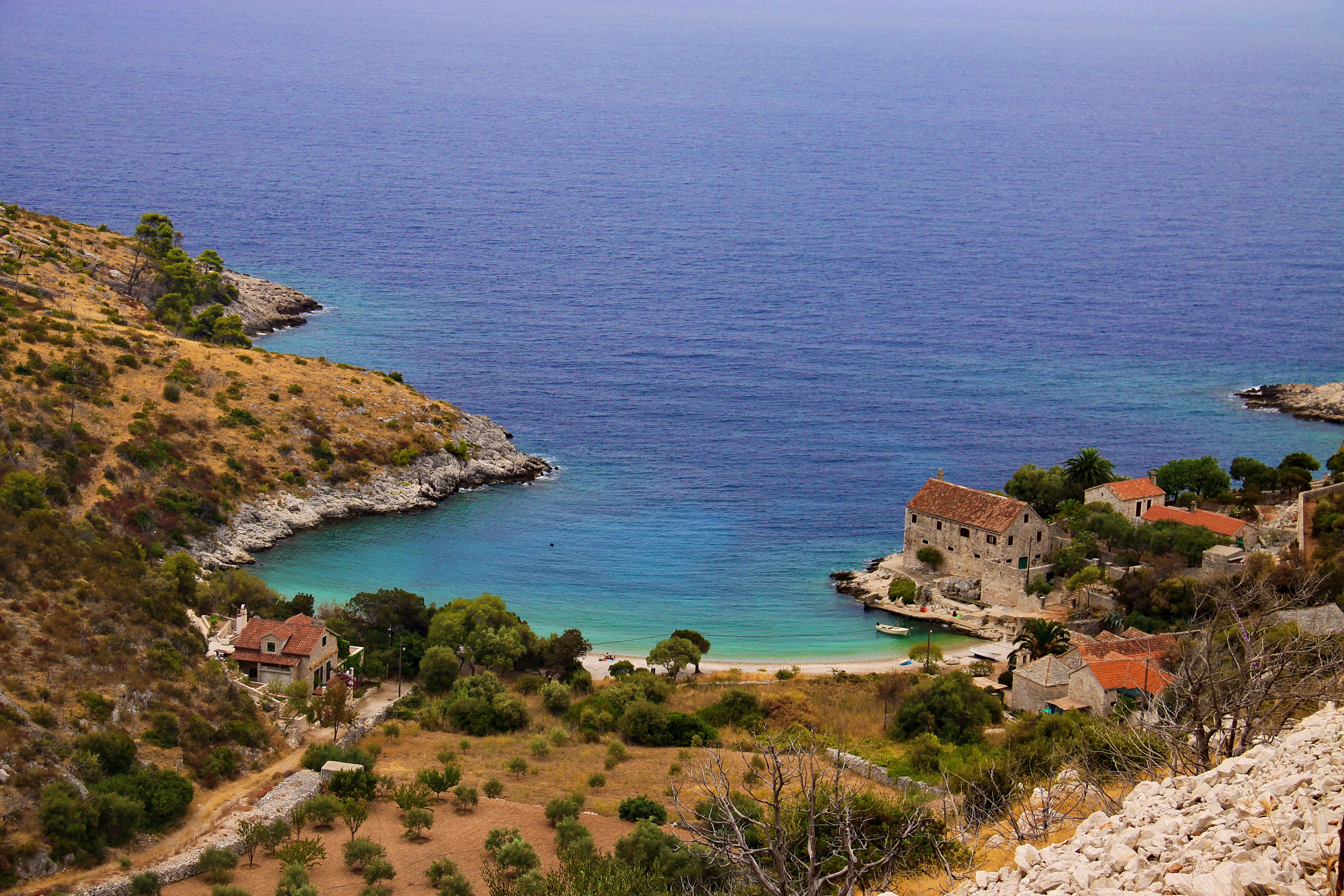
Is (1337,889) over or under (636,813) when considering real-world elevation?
over

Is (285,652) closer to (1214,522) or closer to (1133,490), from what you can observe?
(1133,490)

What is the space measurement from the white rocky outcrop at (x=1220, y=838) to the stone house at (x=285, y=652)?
1594 inches

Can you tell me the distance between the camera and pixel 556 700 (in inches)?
2156

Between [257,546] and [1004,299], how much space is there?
100465 mm

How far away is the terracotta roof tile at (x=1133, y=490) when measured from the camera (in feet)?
248

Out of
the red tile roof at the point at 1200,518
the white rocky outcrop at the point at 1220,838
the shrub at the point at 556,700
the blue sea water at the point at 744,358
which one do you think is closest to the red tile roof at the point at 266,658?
the shrub at the point at 556,700

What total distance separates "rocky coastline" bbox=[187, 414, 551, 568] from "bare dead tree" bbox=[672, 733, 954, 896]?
4452cm

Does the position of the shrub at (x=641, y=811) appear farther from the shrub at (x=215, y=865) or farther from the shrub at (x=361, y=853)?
the shrub at (x=215, y=865)

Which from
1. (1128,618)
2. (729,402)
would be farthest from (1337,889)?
(729,402)

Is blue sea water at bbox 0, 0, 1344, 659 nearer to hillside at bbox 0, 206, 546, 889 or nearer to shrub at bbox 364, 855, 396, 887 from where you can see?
hillside at bbox 0, 206, 546, 889

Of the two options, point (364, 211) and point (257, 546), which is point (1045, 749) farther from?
point (364, 211)

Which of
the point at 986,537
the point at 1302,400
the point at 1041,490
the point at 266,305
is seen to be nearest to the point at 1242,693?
the point at 986,537

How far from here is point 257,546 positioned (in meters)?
77.6

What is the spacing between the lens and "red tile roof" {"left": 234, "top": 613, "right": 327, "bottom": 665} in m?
55.5
